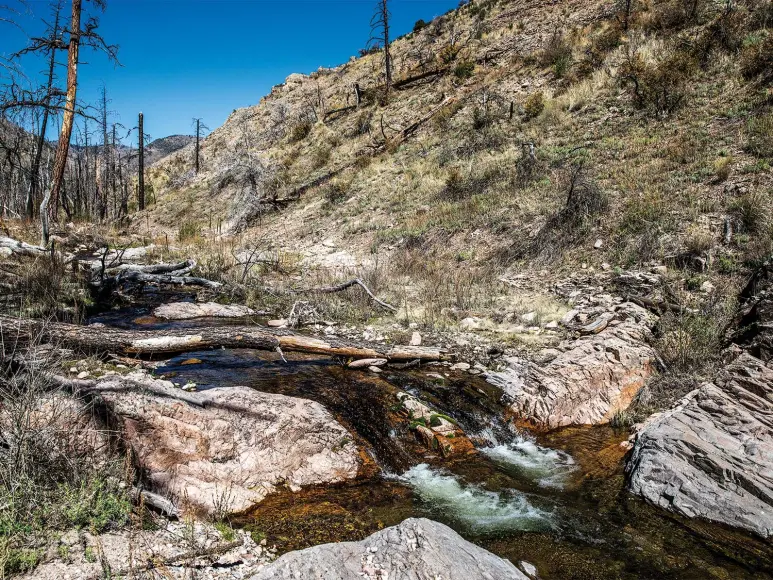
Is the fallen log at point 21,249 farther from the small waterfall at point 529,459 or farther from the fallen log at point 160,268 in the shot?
the small waterfall at point 529,459

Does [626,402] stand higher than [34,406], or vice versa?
[34,406]

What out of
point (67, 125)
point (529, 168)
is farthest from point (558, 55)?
point (67, 125)

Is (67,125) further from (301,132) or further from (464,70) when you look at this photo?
(464,70)

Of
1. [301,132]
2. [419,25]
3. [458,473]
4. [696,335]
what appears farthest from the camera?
[419,25]

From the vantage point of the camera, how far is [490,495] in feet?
13.0

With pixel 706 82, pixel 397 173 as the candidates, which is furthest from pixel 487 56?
pixel 706 82

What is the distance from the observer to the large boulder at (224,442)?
3.49 metres

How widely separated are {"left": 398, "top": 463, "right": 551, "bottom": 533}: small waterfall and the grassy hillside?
4.11 metres

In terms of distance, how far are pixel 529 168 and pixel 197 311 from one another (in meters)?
11.0

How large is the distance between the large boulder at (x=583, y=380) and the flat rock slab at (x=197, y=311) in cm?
529

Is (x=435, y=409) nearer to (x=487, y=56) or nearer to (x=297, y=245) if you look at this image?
(x=297, y=245)

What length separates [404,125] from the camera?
23109 mm

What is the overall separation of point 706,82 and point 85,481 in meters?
17.9

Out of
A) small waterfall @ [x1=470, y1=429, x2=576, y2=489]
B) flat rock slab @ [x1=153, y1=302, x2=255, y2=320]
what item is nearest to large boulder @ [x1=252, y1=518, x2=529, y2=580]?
small waterfall @ [x1=470, y1=429, x2=576, y2=489]
